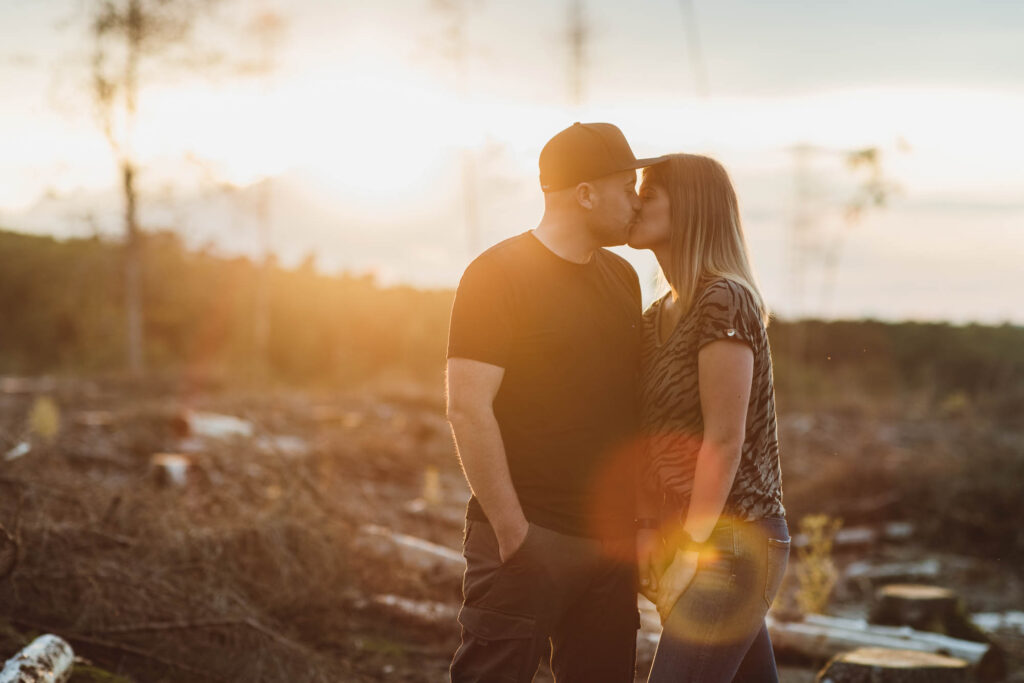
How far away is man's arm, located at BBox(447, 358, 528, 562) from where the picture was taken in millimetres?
2611

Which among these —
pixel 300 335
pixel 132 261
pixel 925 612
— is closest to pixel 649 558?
pixel 925 612

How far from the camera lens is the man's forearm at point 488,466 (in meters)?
2.61

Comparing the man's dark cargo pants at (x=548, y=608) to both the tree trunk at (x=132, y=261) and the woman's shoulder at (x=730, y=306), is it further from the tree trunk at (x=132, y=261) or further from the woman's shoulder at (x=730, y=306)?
the tree trunk at (x=132, y=261)

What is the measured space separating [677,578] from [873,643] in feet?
10.9

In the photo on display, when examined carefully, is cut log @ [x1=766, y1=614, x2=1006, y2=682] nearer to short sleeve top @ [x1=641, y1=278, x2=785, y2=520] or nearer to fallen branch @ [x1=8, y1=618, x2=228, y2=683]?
short sleeve top @ [x1=641, y1=278, x2=785, y2=520]

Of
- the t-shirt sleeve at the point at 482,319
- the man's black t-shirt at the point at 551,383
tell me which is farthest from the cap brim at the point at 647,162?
the t-shirt sleeve at the point at 482,319

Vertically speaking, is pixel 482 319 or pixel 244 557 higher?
pixel 482 319

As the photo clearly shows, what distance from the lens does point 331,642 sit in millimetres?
5328

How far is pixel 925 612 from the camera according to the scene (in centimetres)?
611

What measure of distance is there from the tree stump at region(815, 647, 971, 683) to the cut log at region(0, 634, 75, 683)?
3602 mm

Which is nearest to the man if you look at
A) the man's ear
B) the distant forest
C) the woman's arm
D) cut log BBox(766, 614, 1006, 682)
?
the man's ear

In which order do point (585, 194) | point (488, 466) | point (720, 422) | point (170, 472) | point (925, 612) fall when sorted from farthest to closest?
1. point (170, 472)
2. point (925, 612)
3. point (585, 194)
4. point (488, 466)
5. point (720, 422)

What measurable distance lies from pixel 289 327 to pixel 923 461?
17.9m

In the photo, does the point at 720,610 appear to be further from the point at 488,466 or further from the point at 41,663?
the point at 41,663
